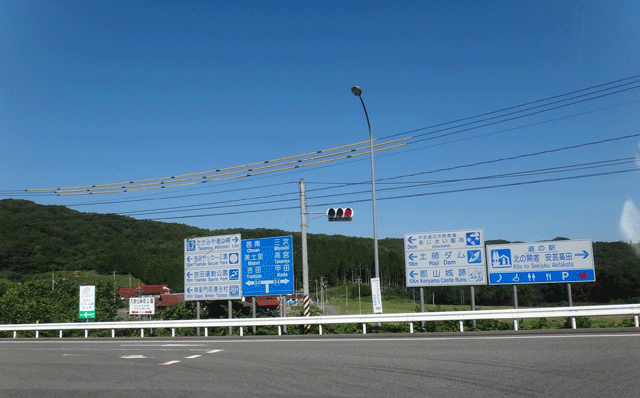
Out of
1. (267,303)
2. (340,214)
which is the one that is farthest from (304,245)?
(267,303)

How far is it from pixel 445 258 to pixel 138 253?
104 m

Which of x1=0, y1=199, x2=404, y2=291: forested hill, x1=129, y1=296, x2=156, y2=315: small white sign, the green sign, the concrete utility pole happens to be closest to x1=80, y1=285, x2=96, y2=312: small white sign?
the green sign

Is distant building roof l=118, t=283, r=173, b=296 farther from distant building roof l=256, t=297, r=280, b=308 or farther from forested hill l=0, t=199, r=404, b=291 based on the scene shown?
distant building roof l=256, t=297, r=280, b=308

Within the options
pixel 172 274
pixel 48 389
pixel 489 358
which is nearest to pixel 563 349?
pixel 489 358

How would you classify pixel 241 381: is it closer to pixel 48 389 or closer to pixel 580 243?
pixel 48 389

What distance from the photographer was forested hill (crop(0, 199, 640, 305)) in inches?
1930

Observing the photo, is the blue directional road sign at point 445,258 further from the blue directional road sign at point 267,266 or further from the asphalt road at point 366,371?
the asphalt road at point 366,371

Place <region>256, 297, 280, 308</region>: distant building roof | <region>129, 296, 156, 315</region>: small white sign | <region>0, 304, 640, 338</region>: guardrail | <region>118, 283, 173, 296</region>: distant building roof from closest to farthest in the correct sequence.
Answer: <region>0, 304, 640, 338</region>: guardrail < <region>129, 296, 156, 315</region>: small white sign < <region>256, 297, 280, 308</region>: distant building roof < <region>118, 283, 173, 296</region>: distant building roof

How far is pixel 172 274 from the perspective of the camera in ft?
423

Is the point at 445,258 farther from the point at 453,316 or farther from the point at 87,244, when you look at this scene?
the point at 87,244

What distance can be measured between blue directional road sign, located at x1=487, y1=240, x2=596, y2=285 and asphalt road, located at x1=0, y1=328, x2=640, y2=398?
7.39 m

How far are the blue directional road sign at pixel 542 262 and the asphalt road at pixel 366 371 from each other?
739cm

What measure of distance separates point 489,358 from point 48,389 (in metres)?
9.31

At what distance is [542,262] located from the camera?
76.1 feet
